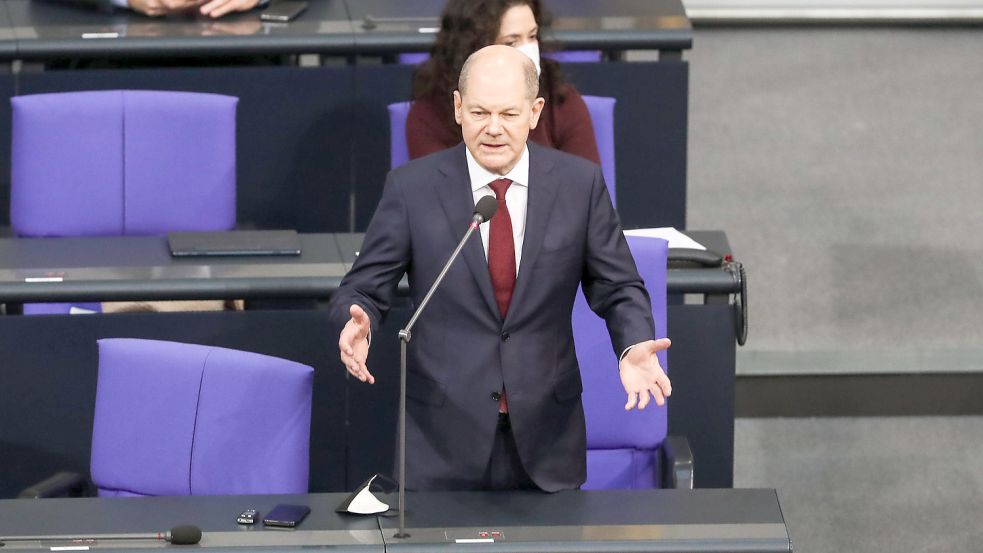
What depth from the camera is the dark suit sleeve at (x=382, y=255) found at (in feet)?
8.83

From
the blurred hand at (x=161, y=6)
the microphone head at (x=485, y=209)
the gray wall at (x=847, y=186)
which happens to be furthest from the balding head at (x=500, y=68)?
the blurred hand at (x=161, y=6)

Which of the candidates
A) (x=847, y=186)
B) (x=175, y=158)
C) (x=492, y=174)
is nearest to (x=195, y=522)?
(x=492, y=174)

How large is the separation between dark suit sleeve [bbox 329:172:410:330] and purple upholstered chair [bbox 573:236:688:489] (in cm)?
60

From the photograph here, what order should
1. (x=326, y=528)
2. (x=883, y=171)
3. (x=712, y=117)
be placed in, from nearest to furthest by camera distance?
(x=326, y=528), (x=883, y=171), (x=712, y=117)

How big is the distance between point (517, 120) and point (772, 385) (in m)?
2.21

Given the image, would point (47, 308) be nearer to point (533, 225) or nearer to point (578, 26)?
point (533, 225)

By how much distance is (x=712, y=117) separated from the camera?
6617mm

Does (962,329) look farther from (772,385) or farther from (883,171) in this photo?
(883,171)

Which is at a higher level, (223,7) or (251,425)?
(223,7)

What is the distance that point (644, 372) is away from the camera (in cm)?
252

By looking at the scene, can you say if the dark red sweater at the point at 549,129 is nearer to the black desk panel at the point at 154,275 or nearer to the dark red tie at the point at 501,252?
the black desk panel at the point at 154,275

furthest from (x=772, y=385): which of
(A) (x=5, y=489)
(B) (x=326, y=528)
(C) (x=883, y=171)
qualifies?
(B) (x=326, y=528)

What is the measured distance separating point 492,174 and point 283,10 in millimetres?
2236

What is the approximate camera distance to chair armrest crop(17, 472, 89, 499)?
3016 mm
